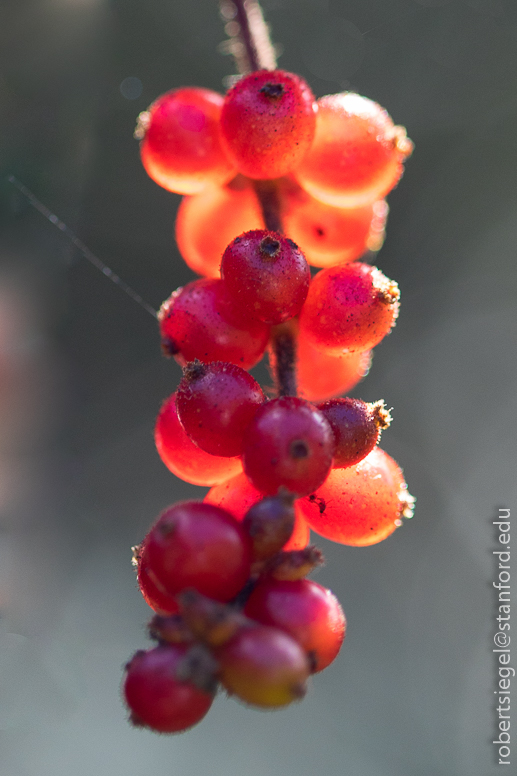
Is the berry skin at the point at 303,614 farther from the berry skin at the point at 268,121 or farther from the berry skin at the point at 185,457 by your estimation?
the berry skin at the point at 268,121

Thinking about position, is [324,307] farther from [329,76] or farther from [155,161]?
[329,76]

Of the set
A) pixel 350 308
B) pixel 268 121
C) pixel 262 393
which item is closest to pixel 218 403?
pixel 262 393

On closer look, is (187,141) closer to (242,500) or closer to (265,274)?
(265,274)

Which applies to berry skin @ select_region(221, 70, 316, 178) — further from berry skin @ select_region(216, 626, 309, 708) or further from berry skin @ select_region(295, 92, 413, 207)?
berry skin @ select_region(216, 626, 309, 708)

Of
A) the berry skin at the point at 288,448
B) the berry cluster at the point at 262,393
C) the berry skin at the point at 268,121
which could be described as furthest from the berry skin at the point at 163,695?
the berry skin at the point at 268,121

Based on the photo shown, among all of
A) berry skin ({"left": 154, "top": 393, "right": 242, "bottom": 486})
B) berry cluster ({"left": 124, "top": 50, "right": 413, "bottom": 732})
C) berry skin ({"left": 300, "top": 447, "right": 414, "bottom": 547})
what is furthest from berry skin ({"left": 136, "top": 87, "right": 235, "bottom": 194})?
berry skin ({"left": 300, "top": 447, "right": 414, "bottom": 547})
